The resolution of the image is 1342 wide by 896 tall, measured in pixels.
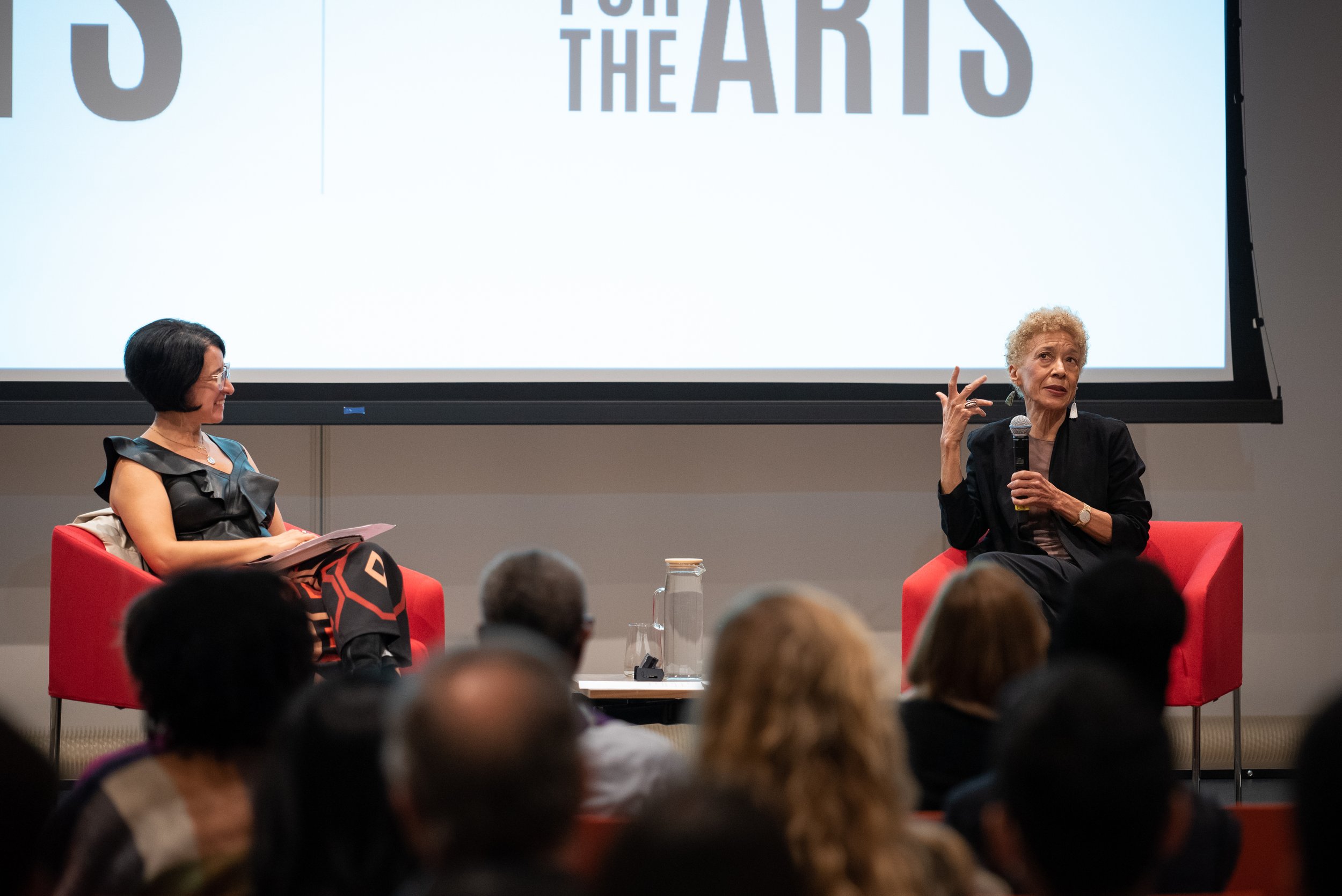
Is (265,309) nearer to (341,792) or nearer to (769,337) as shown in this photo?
(769,337)

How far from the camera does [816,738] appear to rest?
3.37 ft

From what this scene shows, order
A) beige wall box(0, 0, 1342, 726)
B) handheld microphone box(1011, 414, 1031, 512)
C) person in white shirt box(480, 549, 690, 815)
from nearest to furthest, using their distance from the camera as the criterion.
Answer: person in white shirt box(480, 549, 690, 815) < handheld microphone box(1011, 414, 1031, 512) < beige wall box(0, 0, 1342, 726)

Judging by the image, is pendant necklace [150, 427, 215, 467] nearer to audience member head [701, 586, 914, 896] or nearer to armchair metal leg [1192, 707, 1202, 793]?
audience member head [701, 586, 914, 896]

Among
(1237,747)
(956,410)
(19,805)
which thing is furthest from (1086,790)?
(1237,747)

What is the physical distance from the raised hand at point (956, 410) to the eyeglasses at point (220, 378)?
1.87 metres

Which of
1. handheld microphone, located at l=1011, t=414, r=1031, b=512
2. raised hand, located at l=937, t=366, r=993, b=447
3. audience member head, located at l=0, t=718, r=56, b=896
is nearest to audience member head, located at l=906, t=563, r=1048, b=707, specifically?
audience member head, located at l=0, t=718, r=56, b=896

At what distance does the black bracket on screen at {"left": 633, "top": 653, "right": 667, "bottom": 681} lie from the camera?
331cm

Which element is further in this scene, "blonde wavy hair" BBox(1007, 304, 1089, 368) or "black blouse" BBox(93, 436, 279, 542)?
"blonde wavy hair" BBox(1007, 304, 1089, 368)

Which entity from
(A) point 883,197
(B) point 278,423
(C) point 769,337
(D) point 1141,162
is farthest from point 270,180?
(D) point 1141,162

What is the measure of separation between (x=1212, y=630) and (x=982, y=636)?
1.73 m

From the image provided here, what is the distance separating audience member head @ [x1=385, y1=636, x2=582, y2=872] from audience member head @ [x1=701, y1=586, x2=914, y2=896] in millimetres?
216

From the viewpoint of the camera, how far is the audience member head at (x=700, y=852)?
667 mm

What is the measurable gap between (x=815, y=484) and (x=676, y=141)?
1197mm

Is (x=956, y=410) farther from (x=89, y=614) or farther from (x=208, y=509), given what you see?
(x=89, y=614)
